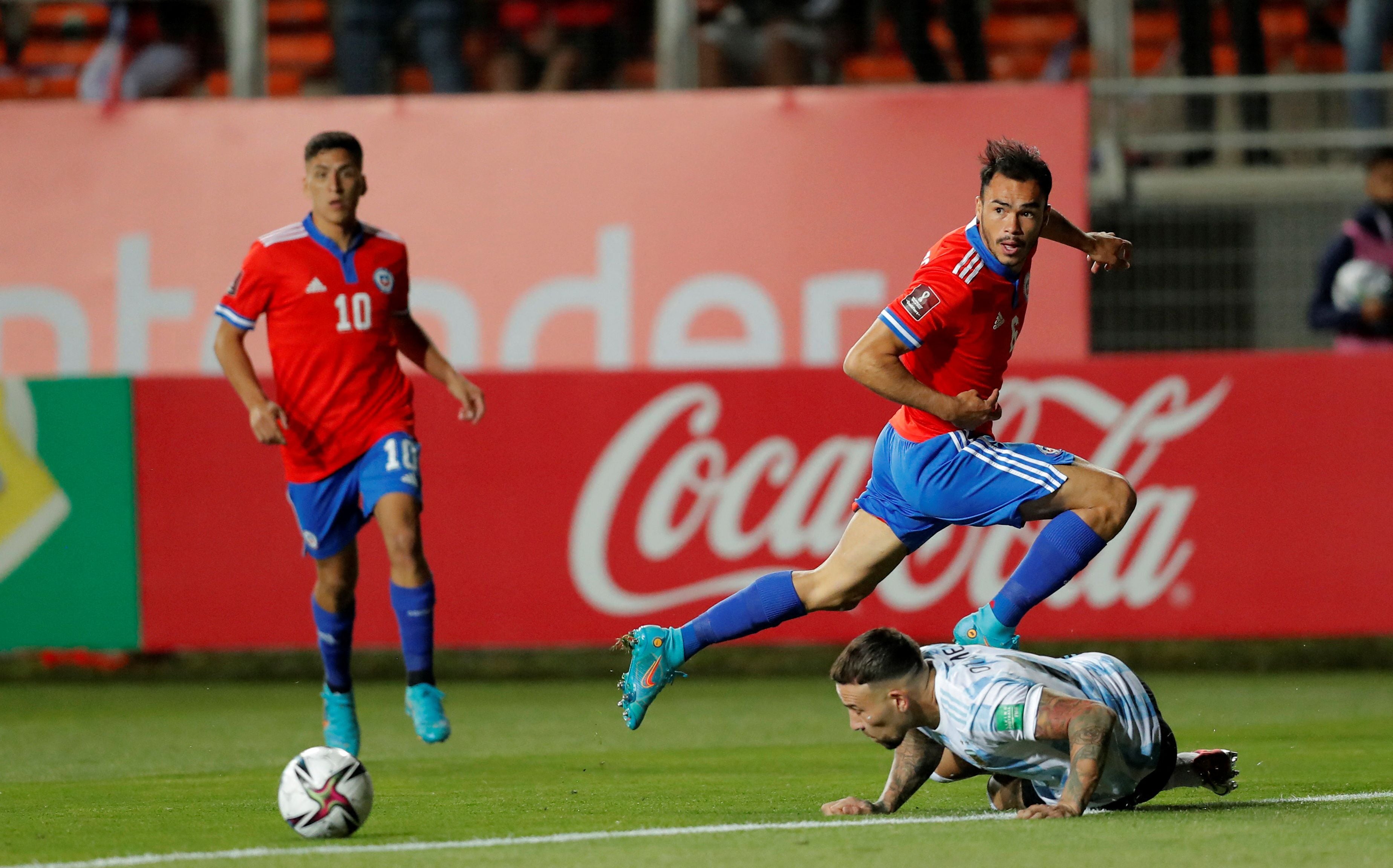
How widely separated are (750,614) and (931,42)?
6788 millimetres

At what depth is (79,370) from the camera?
11758mm

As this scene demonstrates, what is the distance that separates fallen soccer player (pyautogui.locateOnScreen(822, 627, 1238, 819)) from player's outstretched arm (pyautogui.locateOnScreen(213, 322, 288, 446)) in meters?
2.54

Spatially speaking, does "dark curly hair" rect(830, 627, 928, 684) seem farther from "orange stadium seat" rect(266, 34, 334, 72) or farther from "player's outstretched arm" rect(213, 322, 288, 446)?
"orange stadium seat" rect(266, 34, 334, 72)

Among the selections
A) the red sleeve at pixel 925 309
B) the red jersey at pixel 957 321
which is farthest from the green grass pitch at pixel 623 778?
the red sleeve at pixel 925 309

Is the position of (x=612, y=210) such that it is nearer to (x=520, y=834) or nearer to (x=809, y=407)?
(x=809, y=407)

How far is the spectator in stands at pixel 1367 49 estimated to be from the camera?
1217 centimetres

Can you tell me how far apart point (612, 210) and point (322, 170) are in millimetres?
4654

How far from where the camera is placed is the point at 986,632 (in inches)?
252

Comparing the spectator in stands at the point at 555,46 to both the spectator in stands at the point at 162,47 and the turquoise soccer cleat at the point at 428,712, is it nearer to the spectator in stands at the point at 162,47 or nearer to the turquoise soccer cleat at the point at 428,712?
the spectator in stands at the point at 162,47

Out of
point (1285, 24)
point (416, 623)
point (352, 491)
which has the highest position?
point (1285, 24)

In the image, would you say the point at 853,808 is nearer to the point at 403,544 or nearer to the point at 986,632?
the point at 986,632

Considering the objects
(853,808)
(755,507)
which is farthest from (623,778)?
(755,507)

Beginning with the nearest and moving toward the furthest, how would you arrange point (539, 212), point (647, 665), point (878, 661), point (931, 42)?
1. point (878, 661)
2. point (647, 665)
3. point (539, 212)
4. point (931, 42)

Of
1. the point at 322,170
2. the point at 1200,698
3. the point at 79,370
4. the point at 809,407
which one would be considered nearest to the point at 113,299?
the point at 79,370
